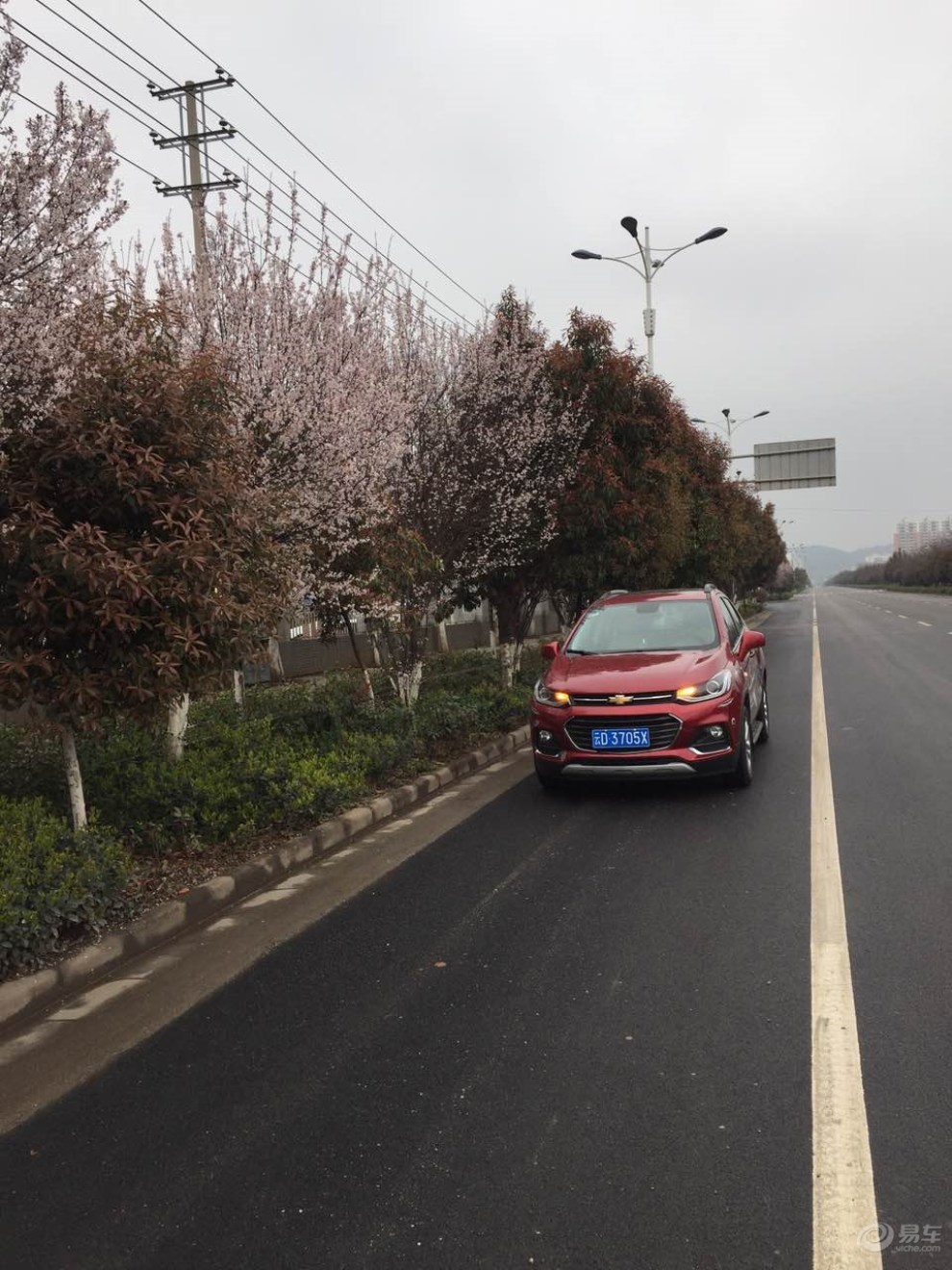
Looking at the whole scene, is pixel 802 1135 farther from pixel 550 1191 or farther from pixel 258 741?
pixel 258 741

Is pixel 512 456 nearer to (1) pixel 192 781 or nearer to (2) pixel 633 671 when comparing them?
(2) pixel 633 671

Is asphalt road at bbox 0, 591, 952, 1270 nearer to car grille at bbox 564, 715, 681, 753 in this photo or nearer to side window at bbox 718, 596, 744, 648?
car grille at bbox 564, 715, 681, 753

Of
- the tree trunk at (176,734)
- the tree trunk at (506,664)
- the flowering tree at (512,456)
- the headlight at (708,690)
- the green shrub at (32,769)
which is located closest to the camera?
the green shrub at (32,769)

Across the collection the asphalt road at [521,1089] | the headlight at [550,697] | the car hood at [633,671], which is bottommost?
the asphalt road at [521,1089]

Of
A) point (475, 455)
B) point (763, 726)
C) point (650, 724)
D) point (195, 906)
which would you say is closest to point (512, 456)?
A: point (475, 455)

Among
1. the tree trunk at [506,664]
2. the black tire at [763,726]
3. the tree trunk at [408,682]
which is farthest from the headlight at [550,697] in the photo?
the tree trunk at [506,664]

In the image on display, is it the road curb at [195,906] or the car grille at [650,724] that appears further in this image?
the car grille at [650,724]

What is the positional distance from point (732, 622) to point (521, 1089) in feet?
21.2

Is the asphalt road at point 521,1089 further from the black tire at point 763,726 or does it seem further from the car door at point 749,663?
the black tire at point 763,726

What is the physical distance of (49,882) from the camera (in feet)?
14.3

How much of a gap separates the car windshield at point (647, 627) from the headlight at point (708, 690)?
2.17ft

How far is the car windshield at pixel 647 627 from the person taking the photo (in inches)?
306

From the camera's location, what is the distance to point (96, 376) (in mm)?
4891

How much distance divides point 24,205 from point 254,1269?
4.26m
